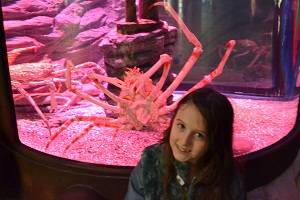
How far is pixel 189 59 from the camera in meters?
1.55

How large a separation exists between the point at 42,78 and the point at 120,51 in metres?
0.38

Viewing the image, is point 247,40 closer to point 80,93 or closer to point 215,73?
point 215,73

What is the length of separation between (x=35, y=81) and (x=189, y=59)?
2.18 feet

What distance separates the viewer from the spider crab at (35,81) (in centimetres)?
168

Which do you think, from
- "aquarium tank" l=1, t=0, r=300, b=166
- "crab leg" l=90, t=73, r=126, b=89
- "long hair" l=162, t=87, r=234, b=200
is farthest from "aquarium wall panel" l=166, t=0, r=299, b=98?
"long hair" l=162, t=87, r=234, b=200

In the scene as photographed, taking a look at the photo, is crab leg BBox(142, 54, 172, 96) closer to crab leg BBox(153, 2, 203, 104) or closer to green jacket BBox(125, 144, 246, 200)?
crab leg BBox(153, 2, 203, 104)

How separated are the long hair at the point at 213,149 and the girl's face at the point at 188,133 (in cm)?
1

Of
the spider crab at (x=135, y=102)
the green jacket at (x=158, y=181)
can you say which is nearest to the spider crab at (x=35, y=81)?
the spider crab at (x=135, y=102)

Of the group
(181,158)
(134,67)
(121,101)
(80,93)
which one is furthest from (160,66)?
(181,158)

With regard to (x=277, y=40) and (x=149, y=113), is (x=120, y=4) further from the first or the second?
(x=277, y=40)

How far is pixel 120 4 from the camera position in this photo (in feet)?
4.93

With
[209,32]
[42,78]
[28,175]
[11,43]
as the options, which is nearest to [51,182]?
[28,175]

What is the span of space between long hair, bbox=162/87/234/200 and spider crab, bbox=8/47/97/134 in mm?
737

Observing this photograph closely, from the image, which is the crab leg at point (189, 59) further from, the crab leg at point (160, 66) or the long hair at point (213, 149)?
the long hair at point (213, 149)
